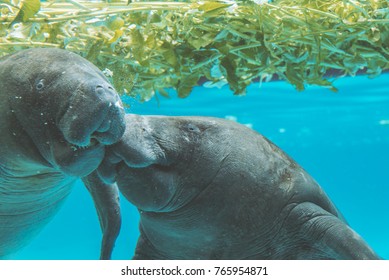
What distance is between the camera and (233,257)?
3729 mm

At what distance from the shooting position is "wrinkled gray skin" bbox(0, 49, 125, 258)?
9.36 ft

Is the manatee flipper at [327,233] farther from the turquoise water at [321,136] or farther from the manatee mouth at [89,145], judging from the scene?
the turquoise water at [321,136]

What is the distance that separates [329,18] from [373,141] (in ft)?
100

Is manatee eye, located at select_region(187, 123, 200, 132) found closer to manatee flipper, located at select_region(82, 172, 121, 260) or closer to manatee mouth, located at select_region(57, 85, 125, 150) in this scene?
manatee mouth, located at select_region(57, 85, 125, 150)

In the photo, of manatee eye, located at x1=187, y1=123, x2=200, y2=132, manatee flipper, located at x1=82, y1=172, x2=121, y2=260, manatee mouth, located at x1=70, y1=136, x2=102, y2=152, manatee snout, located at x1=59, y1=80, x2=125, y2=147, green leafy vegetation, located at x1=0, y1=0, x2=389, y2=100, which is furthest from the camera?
manatee flipper, located at x1=82, y1=172, x2=121, y2=260

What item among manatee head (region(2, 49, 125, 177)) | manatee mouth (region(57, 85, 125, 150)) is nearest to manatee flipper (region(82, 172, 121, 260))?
manatee head (region(2, 49, 125, 177))

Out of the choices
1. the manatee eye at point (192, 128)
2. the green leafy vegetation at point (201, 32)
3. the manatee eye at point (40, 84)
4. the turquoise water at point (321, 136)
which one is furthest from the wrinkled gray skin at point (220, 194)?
the turquoise water at point (321, 136)

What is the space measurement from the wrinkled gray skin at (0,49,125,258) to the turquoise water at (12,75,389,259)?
3.05 metres

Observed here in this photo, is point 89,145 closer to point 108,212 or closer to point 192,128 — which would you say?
point 192,128

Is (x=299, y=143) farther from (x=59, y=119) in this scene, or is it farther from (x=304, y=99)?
(x=59, y=119)

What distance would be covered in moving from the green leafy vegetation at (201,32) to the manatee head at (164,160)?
1.30 m

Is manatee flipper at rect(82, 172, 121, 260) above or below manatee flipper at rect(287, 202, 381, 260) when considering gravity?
below

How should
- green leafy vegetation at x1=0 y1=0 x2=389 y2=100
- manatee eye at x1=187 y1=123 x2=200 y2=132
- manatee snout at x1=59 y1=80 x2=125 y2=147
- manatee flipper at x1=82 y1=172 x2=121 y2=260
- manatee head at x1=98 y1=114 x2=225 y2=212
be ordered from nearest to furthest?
manatee snout at x1=59 y1=80 x2=125 y2=147 → manatee head at x1=98 y1=114 x2=225 y2=212 → manatee eye at x1=187 y1=123 x2=200 y2=132 → green leafy vegetation at x1=0 y1=0 x2=389 y2=100 → manatee flipper at x1=82 y1=172 x2=121 y2=260

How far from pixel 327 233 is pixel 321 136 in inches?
1111
